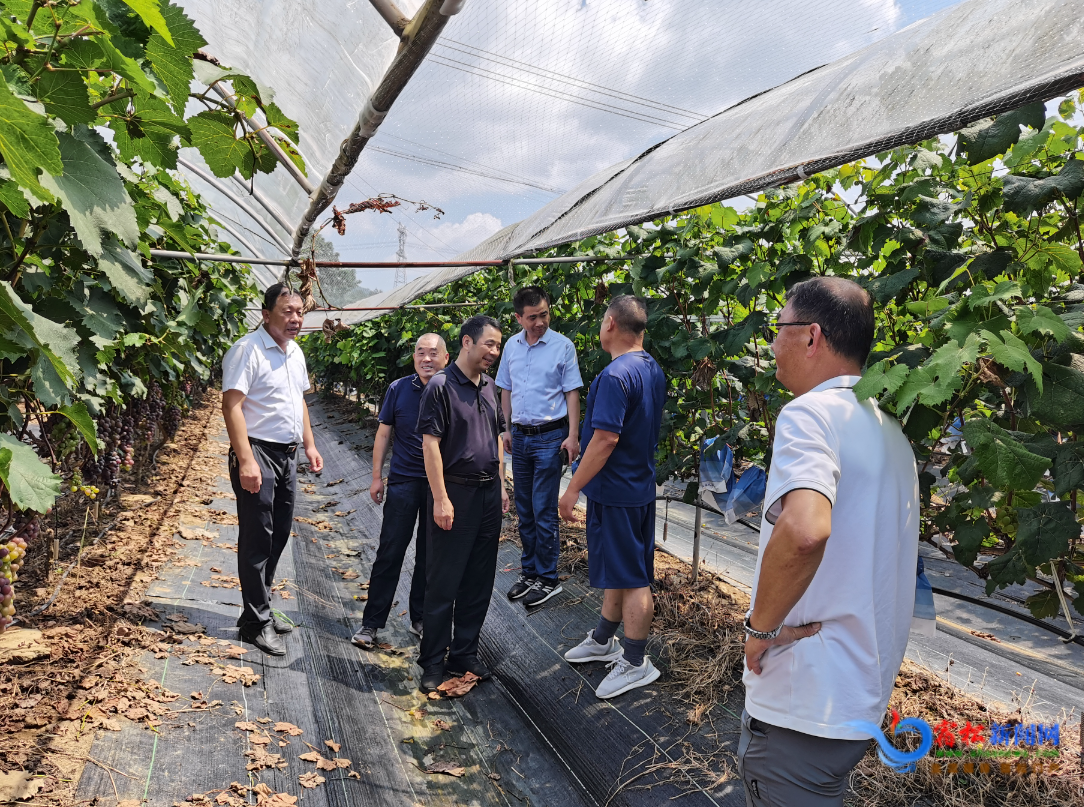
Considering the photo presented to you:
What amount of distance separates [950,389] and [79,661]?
11.5 ft

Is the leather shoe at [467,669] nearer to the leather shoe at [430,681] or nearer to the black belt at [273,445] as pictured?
the leather shoe at [430,681]

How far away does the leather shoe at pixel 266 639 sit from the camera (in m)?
3.60

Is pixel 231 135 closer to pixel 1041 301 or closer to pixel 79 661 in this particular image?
pixel 1041 301

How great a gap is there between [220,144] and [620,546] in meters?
→ 2.44

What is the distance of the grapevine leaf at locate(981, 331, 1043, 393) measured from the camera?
166 cm

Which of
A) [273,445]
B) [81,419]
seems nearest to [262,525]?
[273,445]

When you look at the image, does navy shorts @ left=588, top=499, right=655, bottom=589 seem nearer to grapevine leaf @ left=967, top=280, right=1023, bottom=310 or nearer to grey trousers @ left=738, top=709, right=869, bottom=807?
grey trousers @ left=738, top=709, right=869, bottom=807

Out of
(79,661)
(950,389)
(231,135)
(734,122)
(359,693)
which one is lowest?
(359,693)

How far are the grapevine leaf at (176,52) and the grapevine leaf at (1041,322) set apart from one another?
2018 mm

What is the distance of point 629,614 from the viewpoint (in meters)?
3.31

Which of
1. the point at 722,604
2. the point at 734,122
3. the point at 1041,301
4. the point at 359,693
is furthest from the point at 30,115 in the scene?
the point at 722,604

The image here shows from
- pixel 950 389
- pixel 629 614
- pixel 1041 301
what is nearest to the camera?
pixel 950 389

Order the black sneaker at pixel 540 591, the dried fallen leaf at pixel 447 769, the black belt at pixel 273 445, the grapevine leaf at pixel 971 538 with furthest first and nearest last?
1. the black sneaker at pixel 540 591
2. the black belt at pixel 273 445
3. the dried fallen leaf at pixel 447 769
4. the grapevine leaf at pixel 971 538

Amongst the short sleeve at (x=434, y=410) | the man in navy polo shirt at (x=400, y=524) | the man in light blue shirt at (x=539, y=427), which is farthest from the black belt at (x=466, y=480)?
the man in light blue shirt at (x=539, y=427)
